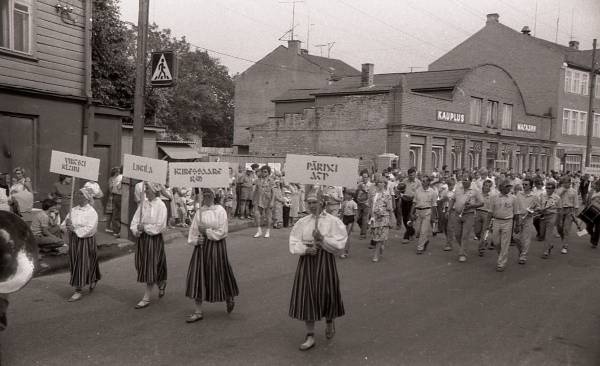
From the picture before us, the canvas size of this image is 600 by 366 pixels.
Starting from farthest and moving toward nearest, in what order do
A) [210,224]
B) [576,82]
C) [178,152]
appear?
[576,82]
[178,152]
[210,224]

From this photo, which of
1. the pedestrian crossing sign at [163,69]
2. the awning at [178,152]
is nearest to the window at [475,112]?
the awning at [178,152]

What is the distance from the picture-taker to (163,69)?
13.2 metres

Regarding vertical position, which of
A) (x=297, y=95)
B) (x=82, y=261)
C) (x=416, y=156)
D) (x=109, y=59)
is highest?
(x=297, y=95)

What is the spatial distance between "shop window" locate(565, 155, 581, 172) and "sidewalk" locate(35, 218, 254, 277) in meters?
35.3

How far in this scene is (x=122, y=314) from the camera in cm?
777

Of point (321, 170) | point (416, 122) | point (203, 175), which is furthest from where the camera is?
point (416, 122)

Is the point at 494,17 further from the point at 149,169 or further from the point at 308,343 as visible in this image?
the point at 308,343

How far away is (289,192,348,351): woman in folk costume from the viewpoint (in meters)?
6.68

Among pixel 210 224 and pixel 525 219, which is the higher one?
pixel 210 224

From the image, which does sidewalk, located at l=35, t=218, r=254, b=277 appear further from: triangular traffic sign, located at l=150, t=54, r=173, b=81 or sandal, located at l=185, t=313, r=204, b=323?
triangular traffic sign, located at l=150, t=54, r=173, b=81

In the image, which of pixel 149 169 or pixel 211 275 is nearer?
pixel 211 275

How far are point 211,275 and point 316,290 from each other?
163 cm

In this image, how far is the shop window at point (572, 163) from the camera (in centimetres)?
4516

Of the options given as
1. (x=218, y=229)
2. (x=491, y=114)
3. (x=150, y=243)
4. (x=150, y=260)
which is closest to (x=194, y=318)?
(x=218, y=229)
